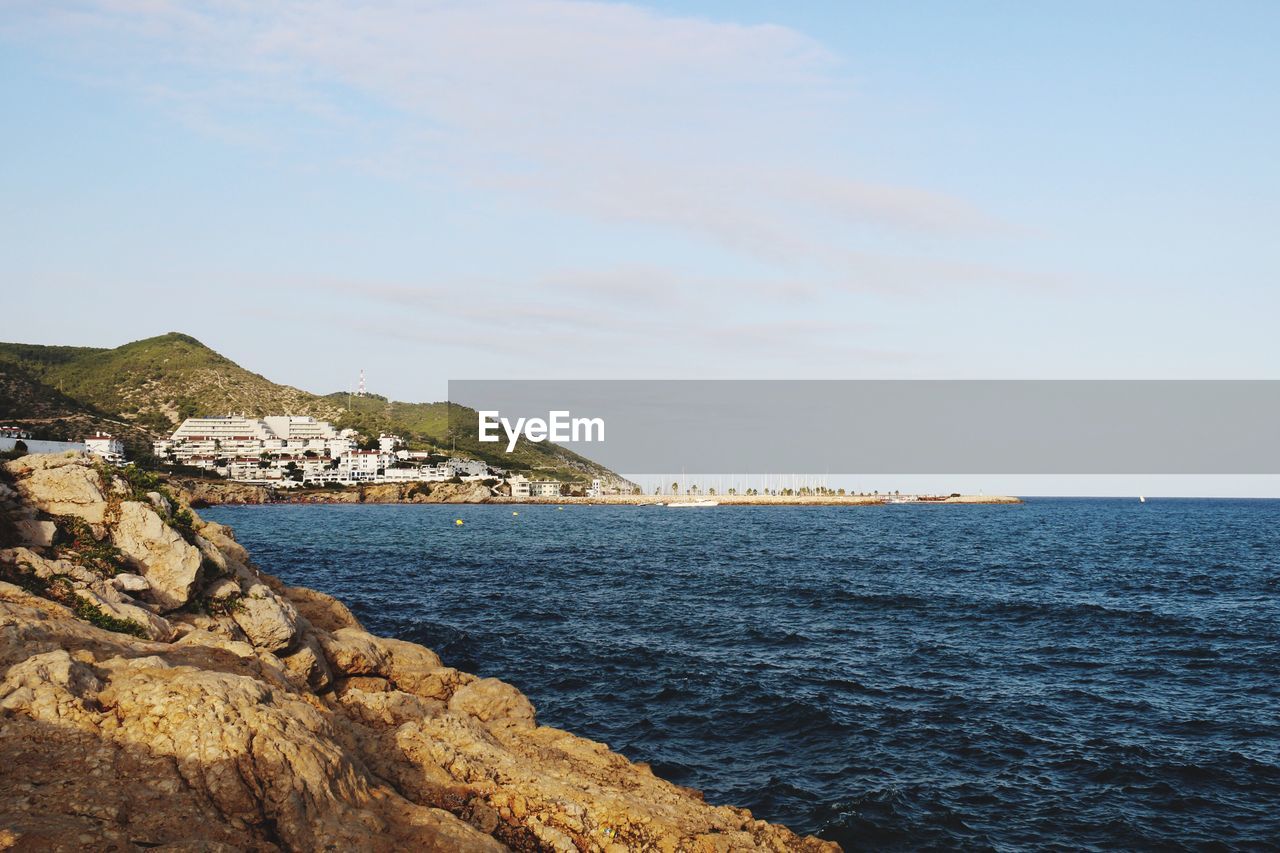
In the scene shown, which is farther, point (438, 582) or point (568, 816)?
point (438, 582)

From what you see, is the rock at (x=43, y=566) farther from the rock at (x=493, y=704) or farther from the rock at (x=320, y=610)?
the rock at (x=320, y=610)

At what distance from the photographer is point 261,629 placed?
71.2ft

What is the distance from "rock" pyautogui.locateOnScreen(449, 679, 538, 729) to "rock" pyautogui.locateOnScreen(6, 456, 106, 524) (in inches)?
483

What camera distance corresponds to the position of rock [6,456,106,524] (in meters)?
23.3

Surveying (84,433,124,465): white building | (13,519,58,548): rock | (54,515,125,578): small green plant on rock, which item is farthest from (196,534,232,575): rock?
(84,433,124,465): white building

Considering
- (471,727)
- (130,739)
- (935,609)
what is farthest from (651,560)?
(130,739)

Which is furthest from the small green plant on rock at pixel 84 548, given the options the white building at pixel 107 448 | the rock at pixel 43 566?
the white building at pixel 107 448

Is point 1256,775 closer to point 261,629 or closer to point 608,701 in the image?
point 608,701

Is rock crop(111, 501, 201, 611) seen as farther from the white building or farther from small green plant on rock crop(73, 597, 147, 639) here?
the white building

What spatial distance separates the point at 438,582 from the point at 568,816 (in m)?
48.4

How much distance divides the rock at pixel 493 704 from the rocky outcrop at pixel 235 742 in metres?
0.06

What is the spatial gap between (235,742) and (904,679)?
28.5 metres

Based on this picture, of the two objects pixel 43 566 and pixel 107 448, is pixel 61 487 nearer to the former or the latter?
pixel 43 566

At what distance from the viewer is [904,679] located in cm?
3316
